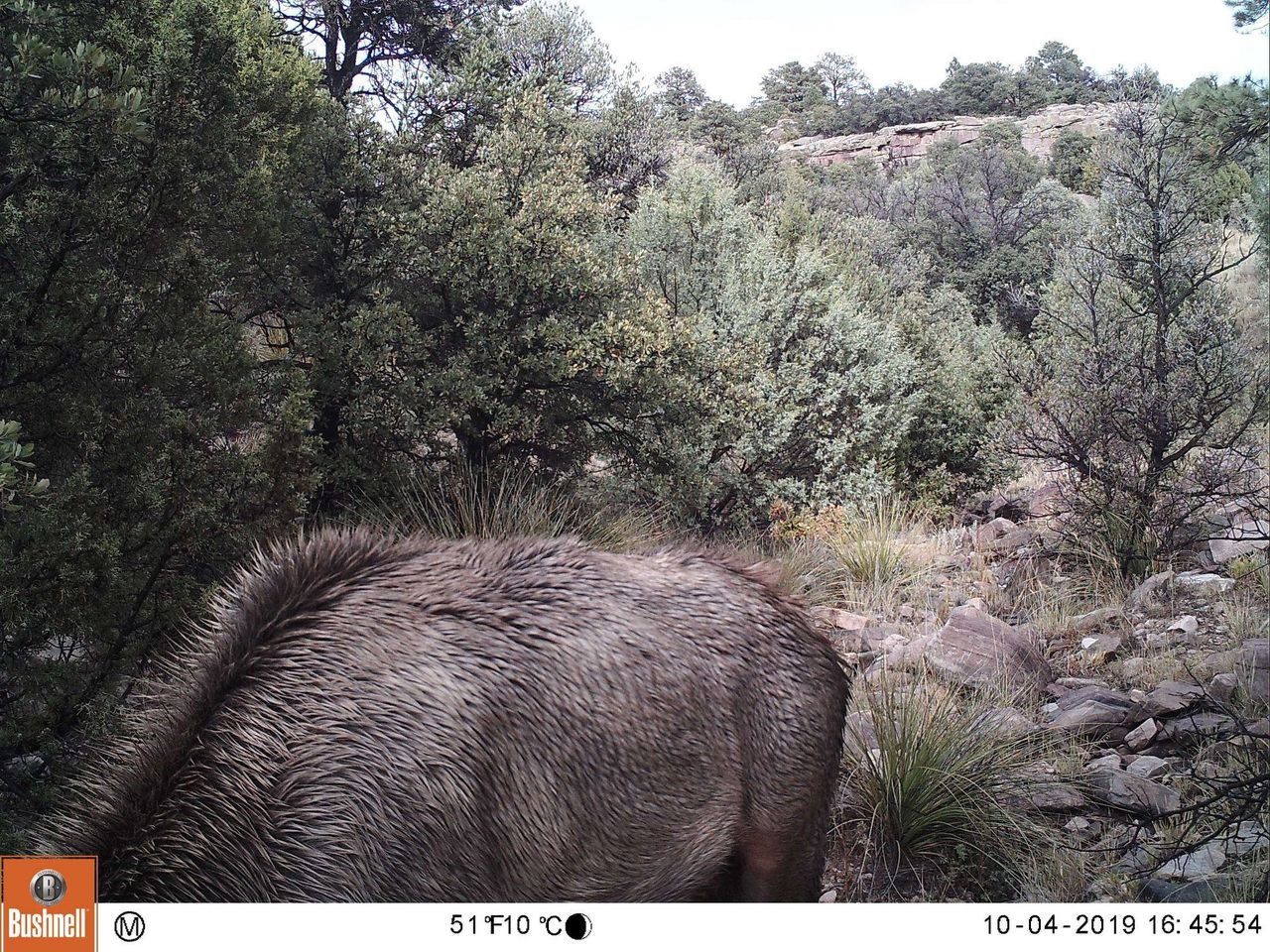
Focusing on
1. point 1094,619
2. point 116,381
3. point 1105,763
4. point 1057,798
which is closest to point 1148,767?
point 1105,763

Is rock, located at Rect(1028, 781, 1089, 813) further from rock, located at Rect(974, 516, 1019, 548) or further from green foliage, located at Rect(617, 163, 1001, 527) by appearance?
green foliage, located at Rect(617, 163, 1001, 527)

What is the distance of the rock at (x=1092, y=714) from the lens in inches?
139

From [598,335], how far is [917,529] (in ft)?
7.65

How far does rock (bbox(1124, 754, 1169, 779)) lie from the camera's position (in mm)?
3131

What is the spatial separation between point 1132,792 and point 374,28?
5679mm

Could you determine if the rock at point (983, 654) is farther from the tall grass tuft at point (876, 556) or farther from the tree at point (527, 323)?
the tree at point (527, 323)

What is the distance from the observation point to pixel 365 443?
547cm

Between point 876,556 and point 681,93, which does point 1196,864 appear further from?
point 681,93

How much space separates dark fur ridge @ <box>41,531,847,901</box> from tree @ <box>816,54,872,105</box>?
287 centimetres

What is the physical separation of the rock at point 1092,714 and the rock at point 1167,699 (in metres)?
0.06

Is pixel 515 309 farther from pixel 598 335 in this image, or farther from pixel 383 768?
pixel 383 768
